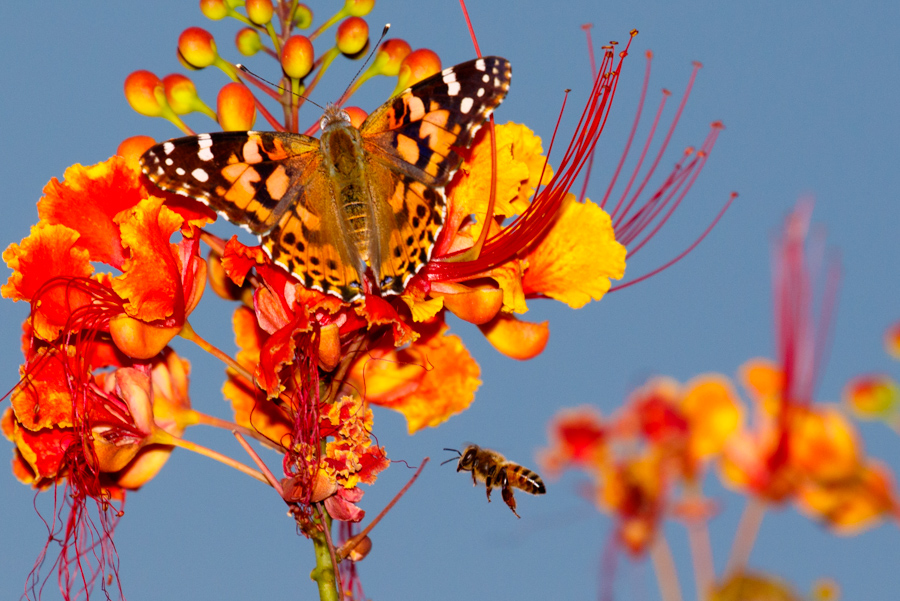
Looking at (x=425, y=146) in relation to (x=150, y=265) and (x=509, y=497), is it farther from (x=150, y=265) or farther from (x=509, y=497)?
(x=509, y=497)

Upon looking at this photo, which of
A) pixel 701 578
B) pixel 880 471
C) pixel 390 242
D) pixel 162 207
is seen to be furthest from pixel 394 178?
pixel 880 471

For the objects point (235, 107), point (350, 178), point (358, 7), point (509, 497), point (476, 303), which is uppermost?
point (358, 7)

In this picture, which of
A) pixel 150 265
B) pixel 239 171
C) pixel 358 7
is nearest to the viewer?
pixel 150 265

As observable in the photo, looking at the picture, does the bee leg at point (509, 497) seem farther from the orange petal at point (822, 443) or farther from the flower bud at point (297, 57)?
the flower bud at point (297, 57)

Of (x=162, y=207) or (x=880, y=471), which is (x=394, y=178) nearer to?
(x=162, y=207)

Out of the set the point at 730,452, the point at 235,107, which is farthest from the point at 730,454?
the point at 235,107

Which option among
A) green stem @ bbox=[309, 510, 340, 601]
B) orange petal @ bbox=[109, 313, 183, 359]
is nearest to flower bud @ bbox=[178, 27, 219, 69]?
orange petal @ bbox=[109, 313, 183, 359]
